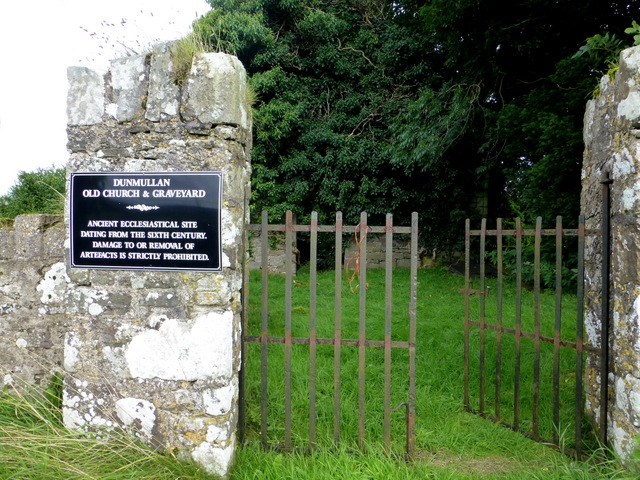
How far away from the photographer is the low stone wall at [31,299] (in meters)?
3.37

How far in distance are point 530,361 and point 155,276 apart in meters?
4.36

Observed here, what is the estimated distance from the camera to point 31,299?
11.1 ft

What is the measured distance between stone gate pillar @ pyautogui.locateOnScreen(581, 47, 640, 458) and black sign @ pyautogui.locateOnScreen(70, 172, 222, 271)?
2.56m

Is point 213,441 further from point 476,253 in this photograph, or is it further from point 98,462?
point 476,253

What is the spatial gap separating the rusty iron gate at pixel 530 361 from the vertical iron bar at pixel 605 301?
0.12 ft

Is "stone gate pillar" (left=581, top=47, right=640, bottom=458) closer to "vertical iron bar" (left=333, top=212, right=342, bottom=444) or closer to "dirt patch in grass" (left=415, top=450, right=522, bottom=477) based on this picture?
"dirt patch in grass" (left=415, top=450, right=522, bottom=477)

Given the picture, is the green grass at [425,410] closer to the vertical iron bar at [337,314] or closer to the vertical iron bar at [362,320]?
the vertical iron bar at [362,320]

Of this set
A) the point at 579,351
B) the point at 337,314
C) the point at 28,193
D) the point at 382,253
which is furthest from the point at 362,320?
the point at 382,253

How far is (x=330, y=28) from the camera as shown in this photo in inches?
484

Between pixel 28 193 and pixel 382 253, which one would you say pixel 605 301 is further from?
pixel 382 253

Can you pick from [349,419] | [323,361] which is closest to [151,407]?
[349,419]

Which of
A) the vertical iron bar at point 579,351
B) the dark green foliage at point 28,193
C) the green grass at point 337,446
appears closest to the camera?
the green grass at point 337,446

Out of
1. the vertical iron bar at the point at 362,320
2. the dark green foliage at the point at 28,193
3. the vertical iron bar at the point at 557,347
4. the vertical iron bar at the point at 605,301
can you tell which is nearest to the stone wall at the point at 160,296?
the vertical iron bar at the point at 362,320

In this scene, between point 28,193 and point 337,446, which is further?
point 28,193
